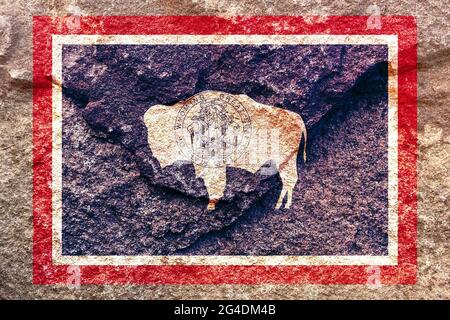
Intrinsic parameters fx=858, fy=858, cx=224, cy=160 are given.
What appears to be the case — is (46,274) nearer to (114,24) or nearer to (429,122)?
(114,24)

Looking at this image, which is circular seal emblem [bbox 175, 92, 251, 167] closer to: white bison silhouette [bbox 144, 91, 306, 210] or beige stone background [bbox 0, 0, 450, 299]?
white bison silhouette [bbox 144, 91, 306, 210]

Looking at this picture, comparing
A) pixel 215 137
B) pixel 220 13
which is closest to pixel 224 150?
pixel 215 137

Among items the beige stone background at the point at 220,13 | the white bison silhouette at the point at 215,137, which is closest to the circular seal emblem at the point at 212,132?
the white bison silhouette at the point at 215,137

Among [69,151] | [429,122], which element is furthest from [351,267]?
[69,151]

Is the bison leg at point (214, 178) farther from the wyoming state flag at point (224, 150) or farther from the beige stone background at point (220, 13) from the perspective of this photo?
the beige stone background at point (220, 13)

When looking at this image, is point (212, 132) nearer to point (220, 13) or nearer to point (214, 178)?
point (214, 178)

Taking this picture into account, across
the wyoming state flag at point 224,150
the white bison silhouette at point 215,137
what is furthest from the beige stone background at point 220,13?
the white bison silhouette at point 215,137

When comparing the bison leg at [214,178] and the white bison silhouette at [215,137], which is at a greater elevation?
the white bison silhouette at [215,137]

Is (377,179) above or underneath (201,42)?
underneath
